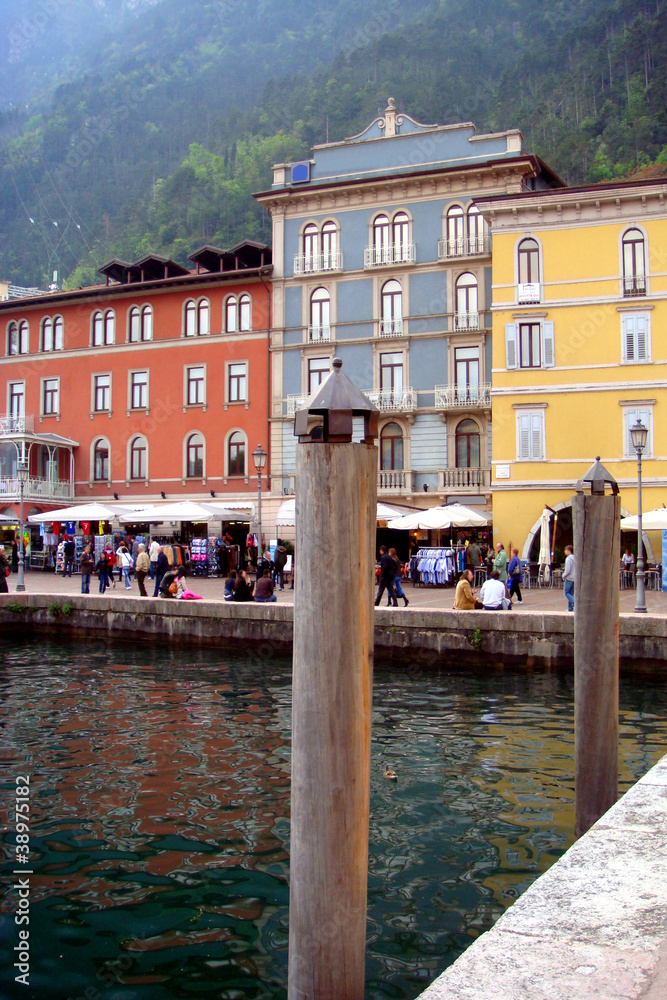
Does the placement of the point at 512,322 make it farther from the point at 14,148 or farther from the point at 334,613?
the point at 14,148

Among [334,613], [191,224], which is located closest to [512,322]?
[334,613]

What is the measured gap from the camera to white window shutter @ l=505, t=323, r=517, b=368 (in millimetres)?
31484

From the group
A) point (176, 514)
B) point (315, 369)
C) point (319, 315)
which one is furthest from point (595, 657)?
point (319, 315)

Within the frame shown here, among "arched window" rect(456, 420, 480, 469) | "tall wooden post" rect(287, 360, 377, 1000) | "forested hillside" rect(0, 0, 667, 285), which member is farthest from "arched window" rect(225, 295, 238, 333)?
"tall wooden post" rect(287, 360, 377, 1000)

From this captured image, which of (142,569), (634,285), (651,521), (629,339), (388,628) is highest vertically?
(634,285)

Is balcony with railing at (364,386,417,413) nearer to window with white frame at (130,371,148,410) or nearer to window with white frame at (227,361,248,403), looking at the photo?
window with white frame at (227,361,248,403)

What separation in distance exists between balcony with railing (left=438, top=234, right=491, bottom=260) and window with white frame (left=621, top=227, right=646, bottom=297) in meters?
5.35

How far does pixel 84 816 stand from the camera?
300 inches

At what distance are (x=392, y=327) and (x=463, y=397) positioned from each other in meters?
4.19

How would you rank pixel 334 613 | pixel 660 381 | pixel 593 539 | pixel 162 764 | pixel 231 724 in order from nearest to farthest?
pixel 334 613 < pixel 593 539 < pixel 162 764 < pixel 231 724 < pixel 660 381

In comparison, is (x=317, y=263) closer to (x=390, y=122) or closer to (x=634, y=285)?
(x=390, y=122)

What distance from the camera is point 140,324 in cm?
3994

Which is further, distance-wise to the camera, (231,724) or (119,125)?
(119,125)

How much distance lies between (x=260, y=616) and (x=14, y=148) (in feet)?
353
